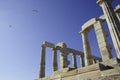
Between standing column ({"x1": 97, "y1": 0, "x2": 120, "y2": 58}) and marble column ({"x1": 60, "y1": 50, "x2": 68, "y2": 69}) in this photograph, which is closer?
standing column ({"x1": 97, "y1": 0, "x2": 120, "y2": 58})

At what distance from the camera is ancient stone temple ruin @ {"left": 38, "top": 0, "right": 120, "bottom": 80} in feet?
20.6

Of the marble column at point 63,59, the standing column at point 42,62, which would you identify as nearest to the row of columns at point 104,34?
the marble column at point 63,59

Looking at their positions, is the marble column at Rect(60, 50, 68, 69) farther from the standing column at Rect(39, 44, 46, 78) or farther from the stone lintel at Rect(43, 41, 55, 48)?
the standing column at Rect(39, 44, 46, 78)

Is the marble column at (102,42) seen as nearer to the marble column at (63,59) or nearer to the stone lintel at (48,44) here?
the marble column at (63,59)

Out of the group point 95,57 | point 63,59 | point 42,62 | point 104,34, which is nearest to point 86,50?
point 104,34

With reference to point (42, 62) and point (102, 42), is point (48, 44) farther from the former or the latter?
point (102, 42)

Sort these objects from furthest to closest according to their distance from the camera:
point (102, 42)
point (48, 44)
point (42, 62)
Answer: point (48, 44) < point (42, 62) < point (102, 42)

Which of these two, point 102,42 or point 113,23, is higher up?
point 113,23

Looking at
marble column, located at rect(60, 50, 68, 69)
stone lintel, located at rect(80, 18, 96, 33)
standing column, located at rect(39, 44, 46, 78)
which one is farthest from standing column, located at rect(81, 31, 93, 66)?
standing column, located at rect(39, 44, 46, 78)

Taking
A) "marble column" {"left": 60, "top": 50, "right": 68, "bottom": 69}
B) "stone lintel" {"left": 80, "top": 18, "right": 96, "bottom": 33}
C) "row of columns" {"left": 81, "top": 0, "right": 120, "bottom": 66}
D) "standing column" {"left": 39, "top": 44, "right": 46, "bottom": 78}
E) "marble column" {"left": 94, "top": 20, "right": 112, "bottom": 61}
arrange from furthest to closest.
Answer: "marble column" {"left": 60, "top": 50, "right": 68, "bottom": 69} → "standing column" {"left": 39, "top": 44, "right": 46, "bottom": 78} → "stone lintel" {"left": 80, "top": 18, "right": 96, "bottom": 33} → "marble column" {"left": 94, "top": 20, "right": 112, "bottom": 61} → "row of columns" {"left": 81, "top": 0, "right": 120, "bottom": 66}

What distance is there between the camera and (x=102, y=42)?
13094 mm

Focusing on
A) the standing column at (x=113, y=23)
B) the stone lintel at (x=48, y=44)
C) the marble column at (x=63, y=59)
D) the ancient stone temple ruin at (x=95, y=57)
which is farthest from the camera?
the stone lintel at (x=48, y=44)

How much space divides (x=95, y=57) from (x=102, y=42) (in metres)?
12.1

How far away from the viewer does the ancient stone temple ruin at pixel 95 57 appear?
20.6ft
